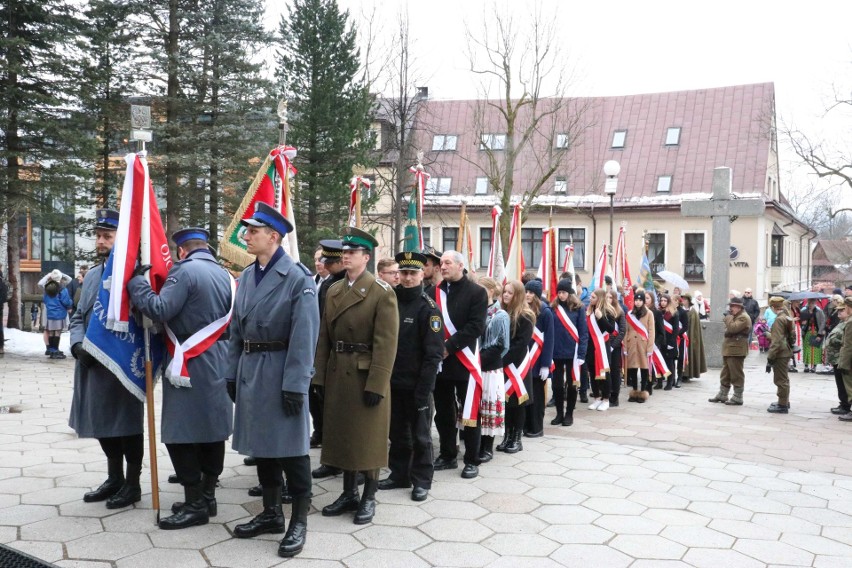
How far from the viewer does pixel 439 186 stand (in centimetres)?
3719

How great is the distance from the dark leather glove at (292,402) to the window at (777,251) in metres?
39.1

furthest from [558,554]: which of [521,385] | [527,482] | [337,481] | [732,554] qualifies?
A: [521,385]

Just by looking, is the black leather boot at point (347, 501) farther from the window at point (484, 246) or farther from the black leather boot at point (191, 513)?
the window at point (484, 246)

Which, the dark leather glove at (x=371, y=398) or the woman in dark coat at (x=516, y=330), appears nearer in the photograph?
the dark leather glove at (x=371, y=398)

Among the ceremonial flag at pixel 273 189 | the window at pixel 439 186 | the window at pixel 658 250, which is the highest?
the window at pixel 439 186

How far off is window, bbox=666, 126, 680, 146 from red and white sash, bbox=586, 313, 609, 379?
29.1m

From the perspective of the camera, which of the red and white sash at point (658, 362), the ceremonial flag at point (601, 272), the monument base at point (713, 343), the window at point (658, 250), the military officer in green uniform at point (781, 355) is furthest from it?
the window at point (658, 250)

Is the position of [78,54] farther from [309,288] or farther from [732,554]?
[732,554]

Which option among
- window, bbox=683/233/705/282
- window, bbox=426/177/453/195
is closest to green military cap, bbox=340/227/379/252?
window, bbox=426/177/453/195

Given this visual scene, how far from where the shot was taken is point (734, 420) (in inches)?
380

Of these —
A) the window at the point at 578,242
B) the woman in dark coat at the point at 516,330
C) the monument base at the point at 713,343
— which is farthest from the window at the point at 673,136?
the woman in dark coat at the point at 516,330

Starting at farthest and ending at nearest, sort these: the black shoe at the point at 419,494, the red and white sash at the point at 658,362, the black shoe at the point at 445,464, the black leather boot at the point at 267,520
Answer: the red and white sash at the point at 658,362
the black shoe at the point at 445,464
the black shoe at the point at 419,494
the black leather boot at the point at 267,520

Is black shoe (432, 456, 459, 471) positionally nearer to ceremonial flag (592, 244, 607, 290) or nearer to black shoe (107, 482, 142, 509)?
black shoe (107, 482, 142, 509)

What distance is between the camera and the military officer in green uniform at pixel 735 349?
10.9 metres
